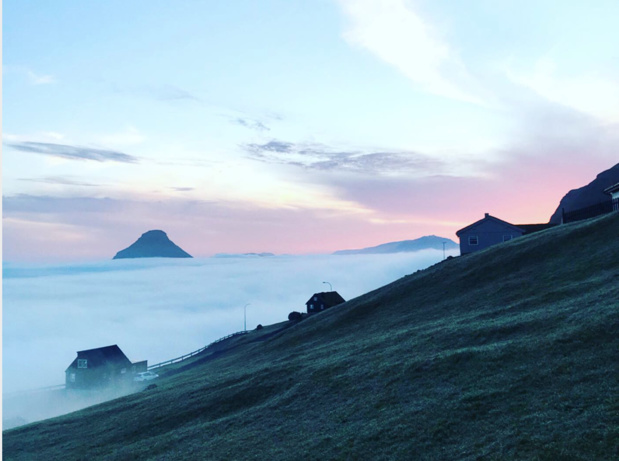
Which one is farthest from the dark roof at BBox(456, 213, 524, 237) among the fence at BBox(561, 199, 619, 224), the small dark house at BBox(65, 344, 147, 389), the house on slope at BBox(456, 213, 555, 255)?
the small dark house at BBox(65, 344, 147, 389)

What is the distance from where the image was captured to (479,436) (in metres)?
17.4

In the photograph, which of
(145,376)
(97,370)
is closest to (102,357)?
(97,370)

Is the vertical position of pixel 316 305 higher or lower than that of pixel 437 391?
higher

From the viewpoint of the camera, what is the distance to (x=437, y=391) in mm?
22188

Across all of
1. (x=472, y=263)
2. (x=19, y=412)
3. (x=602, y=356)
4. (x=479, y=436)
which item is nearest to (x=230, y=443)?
(x=479, y=436)

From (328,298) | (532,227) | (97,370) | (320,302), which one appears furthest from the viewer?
(328,298)

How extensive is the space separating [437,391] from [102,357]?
81771 millimetres

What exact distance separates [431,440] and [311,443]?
5.43 metres

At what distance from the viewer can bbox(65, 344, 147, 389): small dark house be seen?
8600cm

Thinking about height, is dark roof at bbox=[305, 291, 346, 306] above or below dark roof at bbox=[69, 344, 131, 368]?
above

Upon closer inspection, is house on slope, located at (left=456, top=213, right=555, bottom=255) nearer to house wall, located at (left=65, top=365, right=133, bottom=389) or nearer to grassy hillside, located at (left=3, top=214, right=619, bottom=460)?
grassy hillside, located at (left=3, top=214, right=619, bottom=460)

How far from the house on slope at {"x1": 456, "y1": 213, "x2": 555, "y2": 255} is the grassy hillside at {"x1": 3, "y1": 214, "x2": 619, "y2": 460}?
29392mm

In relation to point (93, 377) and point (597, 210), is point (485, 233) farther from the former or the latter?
point (93, 377)

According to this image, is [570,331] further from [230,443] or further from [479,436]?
[230,443]
